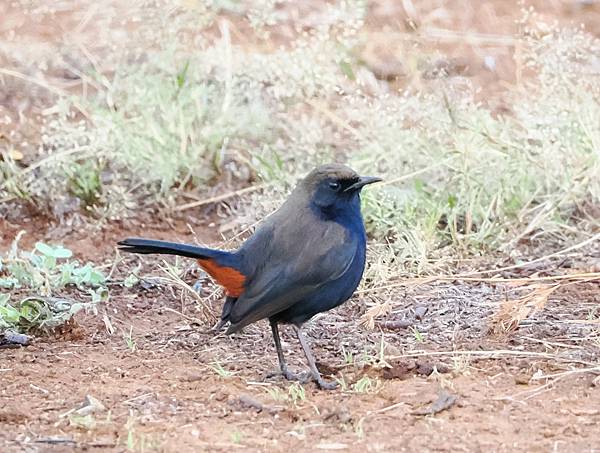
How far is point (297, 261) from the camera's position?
493 centimetres

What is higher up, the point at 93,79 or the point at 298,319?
the point at 93,79

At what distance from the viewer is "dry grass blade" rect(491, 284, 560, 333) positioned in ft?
16.6

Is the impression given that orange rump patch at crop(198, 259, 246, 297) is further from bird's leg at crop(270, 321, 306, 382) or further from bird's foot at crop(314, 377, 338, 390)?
bird's foot at crop(314, 377, 338, 390)

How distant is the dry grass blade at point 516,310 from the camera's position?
5.07 m

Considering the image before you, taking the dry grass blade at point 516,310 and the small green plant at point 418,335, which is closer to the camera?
the dry grass blade at point 516,310

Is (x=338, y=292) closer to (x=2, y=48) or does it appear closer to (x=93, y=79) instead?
(x=93, y=79)

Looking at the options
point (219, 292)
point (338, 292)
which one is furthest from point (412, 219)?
point (338, 292)

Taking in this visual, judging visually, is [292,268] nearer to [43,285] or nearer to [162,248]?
[162,248]

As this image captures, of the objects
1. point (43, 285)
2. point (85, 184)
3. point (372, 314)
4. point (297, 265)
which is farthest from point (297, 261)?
point (85, 184)

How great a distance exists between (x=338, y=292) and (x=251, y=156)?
8.45ft

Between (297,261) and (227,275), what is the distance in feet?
0.96

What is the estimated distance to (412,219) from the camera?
6391 mm

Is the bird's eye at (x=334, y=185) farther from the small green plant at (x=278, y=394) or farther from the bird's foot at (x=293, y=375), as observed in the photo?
the small green plant at (x=278, y=394)

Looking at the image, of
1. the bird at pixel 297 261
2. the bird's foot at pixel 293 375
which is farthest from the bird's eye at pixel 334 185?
the bird's foot at pixel 293 375
